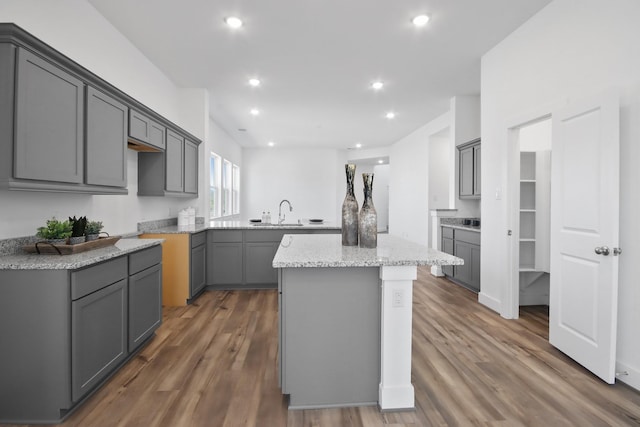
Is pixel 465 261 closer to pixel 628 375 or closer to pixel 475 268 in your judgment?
pixel 475 268

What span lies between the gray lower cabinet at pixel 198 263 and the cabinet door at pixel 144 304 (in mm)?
1038

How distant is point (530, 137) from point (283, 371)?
13.2ft

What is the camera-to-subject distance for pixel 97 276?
208 centimetres

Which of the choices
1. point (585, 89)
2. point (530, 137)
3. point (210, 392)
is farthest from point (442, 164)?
point (210, 392)

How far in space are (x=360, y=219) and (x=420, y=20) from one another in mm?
2098

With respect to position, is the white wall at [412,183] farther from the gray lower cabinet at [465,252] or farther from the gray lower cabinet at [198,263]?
the gray lower cabinet at [198,263]

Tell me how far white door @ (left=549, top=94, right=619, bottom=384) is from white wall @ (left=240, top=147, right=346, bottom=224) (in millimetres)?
7584

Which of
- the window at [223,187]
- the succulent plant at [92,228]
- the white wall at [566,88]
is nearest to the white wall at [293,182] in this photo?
the window at [223,187]

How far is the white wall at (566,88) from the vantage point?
221cm

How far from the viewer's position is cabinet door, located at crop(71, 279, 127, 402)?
1.89m

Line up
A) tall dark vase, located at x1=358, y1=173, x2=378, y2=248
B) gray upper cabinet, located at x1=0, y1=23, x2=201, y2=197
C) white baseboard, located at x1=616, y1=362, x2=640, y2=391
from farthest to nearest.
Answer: tall dark vase, located at x1=358, y1=173, x2=378, y2=248 < white baseboard, located at x1=616, y1=362, x2=640, y2=391 < gray upper cabinet, located at x1=0, y1=23, x2=201, y2=197

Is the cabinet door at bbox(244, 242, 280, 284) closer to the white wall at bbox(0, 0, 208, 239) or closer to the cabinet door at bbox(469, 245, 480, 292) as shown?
the white wall at bbox(0, 0, 208, 239)

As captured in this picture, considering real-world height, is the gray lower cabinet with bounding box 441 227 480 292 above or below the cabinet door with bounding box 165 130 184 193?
below

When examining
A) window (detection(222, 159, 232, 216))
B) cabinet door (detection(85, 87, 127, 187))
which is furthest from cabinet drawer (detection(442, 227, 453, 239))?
window (detection(222, 159, 232, 216))
